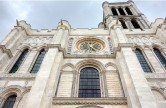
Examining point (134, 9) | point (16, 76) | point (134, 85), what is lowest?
point (134, 85)

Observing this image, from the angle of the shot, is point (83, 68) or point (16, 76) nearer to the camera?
point (16, 76)

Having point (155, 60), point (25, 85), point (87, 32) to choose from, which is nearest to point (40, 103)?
point (25, 85)

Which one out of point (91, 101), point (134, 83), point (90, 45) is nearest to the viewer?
point (134, 83)

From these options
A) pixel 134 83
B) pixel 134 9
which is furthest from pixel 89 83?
pixel 134 9

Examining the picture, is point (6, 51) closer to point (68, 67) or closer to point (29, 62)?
point (29, 62)

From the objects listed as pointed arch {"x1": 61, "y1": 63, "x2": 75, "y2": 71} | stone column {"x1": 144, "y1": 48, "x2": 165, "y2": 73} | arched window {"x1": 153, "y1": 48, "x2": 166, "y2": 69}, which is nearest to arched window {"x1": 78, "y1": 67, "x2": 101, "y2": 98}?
pointed arch {"x1": 61, "y1": 63, "x2": 75, "y2": 71}

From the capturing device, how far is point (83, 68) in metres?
13.9

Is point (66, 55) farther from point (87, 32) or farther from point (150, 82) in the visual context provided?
point (150, 82)

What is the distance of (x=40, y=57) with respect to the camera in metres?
15.5

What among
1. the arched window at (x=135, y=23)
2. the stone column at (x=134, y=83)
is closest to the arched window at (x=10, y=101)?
the stone column at (x=134, y=83)

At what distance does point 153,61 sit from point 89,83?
215 inches

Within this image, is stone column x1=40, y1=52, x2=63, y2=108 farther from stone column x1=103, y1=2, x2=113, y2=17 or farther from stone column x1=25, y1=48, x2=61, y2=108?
stone column x1=103, y1=2, x2=113, y2=17

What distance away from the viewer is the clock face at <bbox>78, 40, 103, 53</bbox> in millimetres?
16153

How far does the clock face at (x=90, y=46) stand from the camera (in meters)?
16.2
